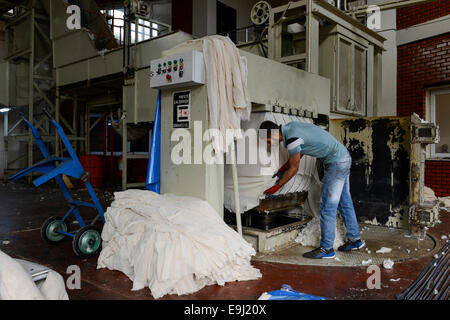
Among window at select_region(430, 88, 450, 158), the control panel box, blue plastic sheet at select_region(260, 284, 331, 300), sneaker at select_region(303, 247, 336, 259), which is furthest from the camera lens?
window at select_region(430, 88, 450, 158)

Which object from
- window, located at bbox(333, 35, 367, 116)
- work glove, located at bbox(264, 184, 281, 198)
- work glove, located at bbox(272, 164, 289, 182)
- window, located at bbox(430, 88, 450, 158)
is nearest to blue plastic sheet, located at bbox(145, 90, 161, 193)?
work glove, located at bbox(264, 184, 281, 198)

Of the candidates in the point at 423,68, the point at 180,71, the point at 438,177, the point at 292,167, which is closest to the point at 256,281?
the point at 292,167

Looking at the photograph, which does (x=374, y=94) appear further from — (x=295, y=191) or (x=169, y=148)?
(x=169, y=148)

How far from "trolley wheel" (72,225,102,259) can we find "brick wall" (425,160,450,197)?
21.8 ft

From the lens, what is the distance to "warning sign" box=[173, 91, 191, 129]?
144 inches

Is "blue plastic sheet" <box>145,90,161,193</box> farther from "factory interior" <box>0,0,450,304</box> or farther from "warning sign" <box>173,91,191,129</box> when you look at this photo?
"warning sign" <box>173,91,191,129</box>

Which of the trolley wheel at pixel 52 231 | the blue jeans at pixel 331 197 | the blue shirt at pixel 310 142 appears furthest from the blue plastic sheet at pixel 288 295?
the trolley wheel at pixel 52 231

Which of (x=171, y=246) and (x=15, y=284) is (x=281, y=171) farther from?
(x=15, y=284)

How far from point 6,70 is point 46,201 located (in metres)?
5.63

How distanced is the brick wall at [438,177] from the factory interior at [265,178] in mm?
27

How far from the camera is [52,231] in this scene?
13.6 ft

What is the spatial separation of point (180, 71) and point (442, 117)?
653 cm
